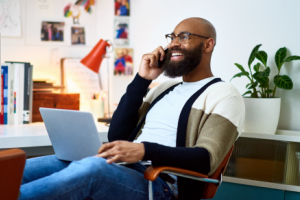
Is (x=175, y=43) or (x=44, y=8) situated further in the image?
(x=44, y=8)

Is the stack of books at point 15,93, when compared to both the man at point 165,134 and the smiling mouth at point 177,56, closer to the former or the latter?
the man at point 165,134

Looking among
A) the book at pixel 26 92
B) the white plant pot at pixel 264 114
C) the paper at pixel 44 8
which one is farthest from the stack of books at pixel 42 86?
the white plant pot at pixel 264 114

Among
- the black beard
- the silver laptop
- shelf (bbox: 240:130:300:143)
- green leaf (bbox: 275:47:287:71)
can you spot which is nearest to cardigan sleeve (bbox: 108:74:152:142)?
the black beard

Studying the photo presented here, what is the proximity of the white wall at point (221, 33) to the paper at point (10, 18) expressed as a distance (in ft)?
0.17

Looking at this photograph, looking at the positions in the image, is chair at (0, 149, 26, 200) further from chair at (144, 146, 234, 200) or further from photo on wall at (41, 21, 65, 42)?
photo on wall at (41, 21, 65, 42)

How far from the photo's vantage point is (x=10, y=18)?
8.63 feet

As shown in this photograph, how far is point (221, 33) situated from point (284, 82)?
2.16 feet

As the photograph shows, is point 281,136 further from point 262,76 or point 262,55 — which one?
point 262,55

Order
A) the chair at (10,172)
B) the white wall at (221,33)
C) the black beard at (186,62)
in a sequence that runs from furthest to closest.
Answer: the white wall at (221,33), the black beard at (186,62), the chair at (10,172)

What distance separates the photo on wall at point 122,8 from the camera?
2.68m

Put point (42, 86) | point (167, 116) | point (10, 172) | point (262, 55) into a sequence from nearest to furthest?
1. point (10, 172)
2. point (167, 116)
3. point (262, 55)
4. point (42, 86)

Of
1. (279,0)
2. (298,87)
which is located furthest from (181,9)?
(298,87)

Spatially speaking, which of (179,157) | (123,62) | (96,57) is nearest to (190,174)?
(179,157)

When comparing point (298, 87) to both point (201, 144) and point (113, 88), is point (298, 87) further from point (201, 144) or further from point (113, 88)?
point (113, 88)
